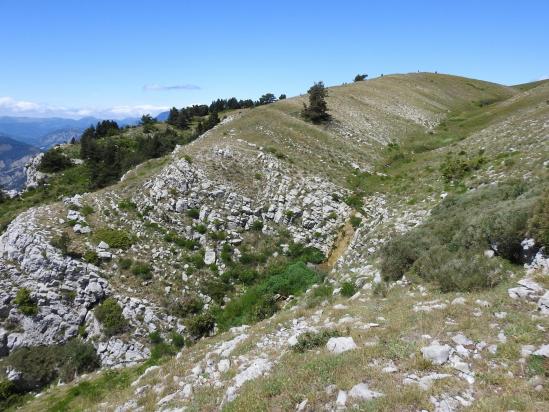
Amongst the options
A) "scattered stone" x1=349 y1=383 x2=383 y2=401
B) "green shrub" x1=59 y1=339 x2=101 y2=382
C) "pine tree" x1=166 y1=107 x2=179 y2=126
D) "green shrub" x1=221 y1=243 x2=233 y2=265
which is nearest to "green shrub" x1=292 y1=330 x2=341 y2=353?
"scattered stone" x1=349 y1=383 x2=383 y2=401

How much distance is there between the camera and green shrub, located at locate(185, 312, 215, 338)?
1952 cm

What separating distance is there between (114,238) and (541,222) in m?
23.1

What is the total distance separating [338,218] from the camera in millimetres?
28656

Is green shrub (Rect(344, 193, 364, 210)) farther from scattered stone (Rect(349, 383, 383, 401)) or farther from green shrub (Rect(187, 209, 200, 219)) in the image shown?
scattered stone (Rect(349, 383, 383, 401))

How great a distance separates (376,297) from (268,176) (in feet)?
63.7

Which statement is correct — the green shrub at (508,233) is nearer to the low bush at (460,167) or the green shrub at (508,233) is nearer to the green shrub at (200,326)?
the green shrub at (200,326)

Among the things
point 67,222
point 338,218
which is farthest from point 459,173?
point 67,222

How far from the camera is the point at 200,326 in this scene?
64.0 feet

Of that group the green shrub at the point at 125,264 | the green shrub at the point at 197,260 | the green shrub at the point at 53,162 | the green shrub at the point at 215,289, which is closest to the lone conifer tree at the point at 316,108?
the green shrub at the point at 197,260

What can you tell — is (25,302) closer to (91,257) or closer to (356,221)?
(91,257)

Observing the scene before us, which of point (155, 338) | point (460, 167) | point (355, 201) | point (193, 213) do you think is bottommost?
point (155, 338)

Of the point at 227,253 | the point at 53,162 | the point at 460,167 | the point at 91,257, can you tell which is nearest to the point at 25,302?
the point at 91,257

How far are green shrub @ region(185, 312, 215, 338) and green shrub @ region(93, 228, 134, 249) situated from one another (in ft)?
25.9

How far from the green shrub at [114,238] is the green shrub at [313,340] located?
56.5 feet
